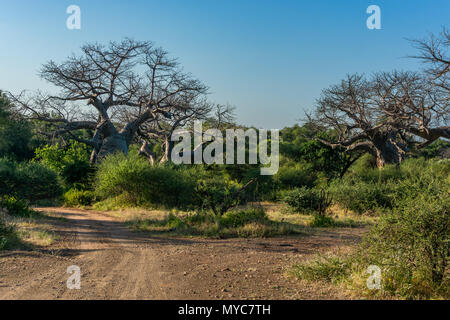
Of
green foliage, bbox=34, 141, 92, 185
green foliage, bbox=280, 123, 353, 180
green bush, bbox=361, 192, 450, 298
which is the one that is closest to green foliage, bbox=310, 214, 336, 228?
green bush, bbox=361, 192, 450, 298

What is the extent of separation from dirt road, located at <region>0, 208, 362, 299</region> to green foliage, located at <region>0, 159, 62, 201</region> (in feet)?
14.3

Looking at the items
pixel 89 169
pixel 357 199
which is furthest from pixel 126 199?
pixel 357 199

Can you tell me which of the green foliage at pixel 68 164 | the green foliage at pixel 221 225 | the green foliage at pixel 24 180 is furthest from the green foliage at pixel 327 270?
the green foliage at pixel 68 164

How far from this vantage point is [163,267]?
5.80 meters

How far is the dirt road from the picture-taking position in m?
4.56

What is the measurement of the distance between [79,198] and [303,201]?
9379 mm

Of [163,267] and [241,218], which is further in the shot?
[241,218]

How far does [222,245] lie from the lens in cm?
757

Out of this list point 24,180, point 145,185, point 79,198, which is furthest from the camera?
point 79,198

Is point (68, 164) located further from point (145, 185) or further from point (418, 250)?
point (418, 250)

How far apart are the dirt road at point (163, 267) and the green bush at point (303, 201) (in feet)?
13.8

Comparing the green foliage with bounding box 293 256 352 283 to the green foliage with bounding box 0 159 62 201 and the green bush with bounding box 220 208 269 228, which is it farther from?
the green foliage with bounding box 0 159 62 201

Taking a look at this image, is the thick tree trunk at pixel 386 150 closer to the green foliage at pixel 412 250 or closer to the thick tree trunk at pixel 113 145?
Result: the thick tree trunk at pixel 113 145

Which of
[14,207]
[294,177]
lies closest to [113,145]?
[294,177]
